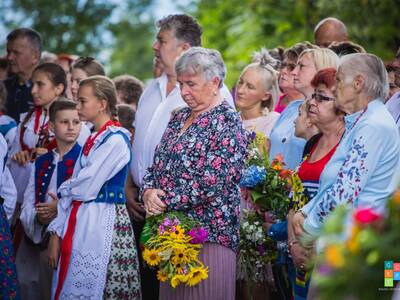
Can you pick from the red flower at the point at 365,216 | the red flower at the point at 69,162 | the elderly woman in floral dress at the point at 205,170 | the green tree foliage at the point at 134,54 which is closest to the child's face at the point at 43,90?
the red flower at the point at 69,162

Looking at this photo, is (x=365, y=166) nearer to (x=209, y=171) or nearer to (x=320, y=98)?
(x=320, y=98)

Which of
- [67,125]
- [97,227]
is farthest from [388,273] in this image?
[67,125]

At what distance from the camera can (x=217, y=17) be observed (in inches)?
A: 671

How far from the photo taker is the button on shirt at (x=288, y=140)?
722cm

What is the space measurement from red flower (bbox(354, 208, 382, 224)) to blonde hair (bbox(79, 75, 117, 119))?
4163 millimetres

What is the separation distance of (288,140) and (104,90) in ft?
5.29

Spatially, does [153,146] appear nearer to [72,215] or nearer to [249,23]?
[72,215]

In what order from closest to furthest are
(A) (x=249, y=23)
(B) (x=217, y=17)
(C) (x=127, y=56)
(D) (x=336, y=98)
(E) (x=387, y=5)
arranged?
1. (D) (x=336, y=98)
2. (E) (x=387, y=5)
3. (A) (x=249, y=23)
4. (B) (x=217, y=17)
5. (C) (x=127, y=56)

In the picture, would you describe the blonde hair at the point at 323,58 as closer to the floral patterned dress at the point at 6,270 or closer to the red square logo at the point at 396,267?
the floral patterned dress at the point at 6,270

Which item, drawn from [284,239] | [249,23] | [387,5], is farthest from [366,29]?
[284,239]

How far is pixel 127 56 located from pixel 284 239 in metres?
27.2

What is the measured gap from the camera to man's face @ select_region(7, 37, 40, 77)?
376 inches

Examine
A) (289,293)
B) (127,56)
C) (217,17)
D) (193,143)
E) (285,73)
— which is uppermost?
(127,56)

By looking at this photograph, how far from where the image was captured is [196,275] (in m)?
6.01
